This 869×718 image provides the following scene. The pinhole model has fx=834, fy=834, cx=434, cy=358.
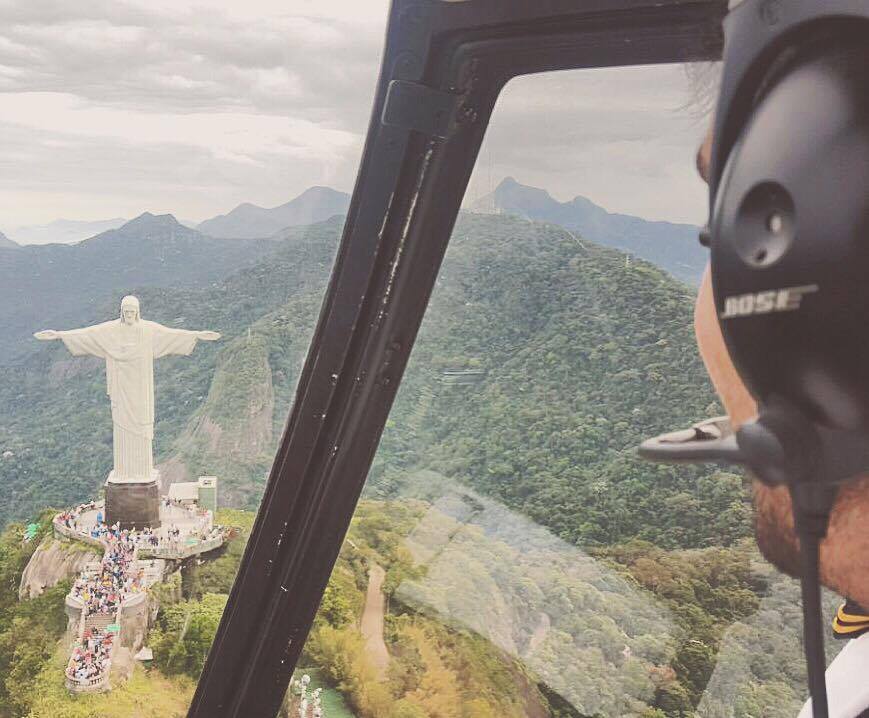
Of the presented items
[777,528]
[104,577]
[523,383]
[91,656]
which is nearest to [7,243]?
[104,577]

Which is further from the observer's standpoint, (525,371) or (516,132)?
(525,371)

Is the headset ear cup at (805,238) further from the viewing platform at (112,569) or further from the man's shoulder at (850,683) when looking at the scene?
the viewing platform at (112,569)

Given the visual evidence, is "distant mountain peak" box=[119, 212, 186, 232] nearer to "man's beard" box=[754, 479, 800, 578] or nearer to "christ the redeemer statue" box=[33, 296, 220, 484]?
"christ the redeemer statue" box=[33, 296, 220, 484]

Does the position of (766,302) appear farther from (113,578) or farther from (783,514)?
(113,578)

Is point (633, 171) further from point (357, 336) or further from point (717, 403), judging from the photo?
point (357, 336)

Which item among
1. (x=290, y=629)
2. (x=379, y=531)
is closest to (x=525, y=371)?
(x=379, y=531)

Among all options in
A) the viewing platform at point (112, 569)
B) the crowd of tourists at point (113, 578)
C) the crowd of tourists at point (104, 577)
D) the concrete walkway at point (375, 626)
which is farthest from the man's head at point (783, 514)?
the crowd of tourists at point (113, 578)
